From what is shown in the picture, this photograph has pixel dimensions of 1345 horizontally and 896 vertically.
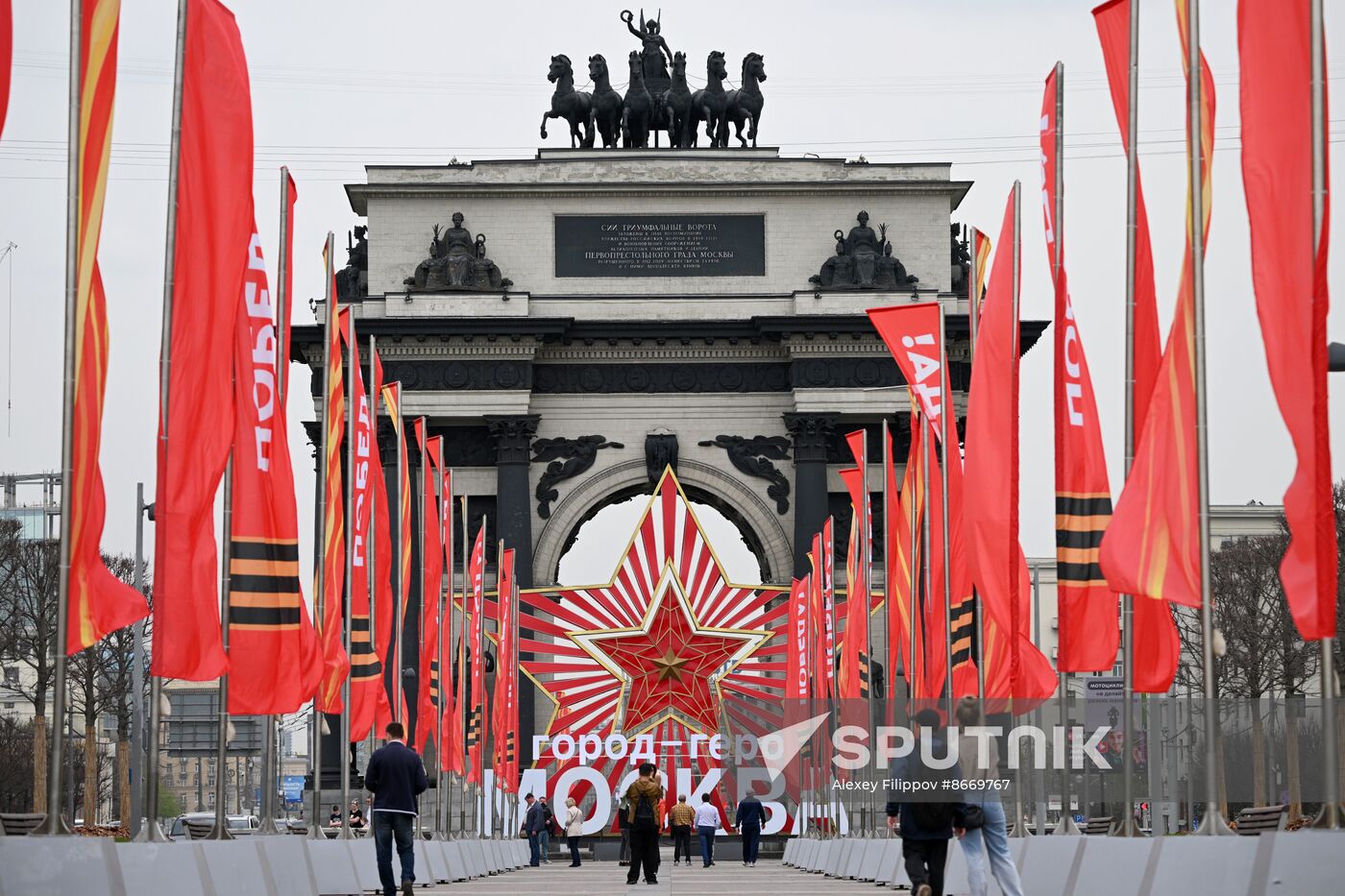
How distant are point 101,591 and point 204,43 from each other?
20.0 feet

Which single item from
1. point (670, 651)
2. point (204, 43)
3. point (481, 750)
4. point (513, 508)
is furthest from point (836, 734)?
point (204, 43)

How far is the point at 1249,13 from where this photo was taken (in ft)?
60.7

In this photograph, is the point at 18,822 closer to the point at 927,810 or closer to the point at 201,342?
the point at 201,342

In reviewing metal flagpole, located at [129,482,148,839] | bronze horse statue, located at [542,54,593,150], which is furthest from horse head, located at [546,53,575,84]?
metal flagpole, located at [129,482,148,839]

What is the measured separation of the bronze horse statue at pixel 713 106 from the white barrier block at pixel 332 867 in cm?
4820

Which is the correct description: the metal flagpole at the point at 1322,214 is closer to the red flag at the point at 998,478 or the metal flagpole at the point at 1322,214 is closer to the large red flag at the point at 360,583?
the red flag at the point at 998,478

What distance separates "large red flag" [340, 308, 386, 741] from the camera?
114ft

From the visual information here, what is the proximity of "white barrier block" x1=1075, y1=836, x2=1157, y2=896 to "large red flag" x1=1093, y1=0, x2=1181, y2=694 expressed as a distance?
217 centimetres

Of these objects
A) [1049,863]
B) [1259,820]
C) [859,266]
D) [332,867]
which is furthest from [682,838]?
[1049,863]

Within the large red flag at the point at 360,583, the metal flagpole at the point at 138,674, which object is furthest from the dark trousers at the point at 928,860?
the metal flagpole at the point at 138,674

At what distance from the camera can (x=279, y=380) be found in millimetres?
26172

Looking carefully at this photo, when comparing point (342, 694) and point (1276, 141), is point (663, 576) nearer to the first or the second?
point (342, 694)

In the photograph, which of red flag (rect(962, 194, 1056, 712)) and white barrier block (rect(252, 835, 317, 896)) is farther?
red flag (rect(962, 194, 1056, 712))

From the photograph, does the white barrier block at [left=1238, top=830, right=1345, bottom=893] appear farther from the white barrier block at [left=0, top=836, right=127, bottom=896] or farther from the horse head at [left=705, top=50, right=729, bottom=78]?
the horse head at [left=705, top=50, right=729, bottom=78]
